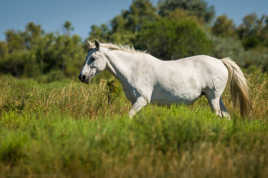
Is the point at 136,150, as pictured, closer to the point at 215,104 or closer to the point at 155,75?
the point at 155,75

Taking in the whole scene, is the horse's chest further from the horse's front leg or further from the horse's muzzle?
the horse's muzzle

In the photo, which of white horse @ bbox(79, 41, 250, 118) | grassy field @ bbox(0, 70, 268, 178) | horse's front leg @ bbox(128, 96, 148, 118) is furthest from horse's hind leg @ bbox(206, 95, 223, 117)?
horse's front leg @ bbox(128, 96, 148, 118)

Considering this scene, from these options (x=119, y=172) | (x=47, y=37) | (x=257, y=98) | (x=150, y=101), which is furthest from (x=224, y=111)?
(x=47, y=37)

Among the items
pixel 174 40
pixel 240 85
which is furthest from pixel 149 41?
pixel 240 85

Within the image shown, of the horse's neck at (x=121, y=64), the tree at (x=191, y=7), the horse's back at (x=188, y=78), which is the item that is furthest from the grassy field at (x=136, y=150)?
the tree at (x=191, y=7)

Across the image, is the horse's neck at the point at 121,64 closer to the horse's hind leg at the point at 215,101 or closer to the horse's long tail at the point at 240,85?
the horse's hind leg at the point at 215,101

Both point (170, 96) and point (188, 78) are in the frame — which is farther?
point (188, 78)

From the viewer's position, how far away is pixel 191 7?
51219mm

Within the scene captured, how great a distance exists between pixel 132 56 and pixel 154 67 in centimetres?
50

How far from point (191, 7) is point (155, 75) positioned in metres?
51.1

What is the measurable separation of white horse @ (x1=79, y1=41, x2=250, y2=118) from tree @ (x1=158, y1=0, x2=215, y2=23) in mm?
43378

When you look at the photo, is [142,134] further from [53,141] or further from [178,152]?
[53,141]

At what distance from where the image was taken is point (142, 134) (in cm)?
319

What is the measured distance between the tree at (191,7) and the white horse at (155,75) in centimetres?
4338
